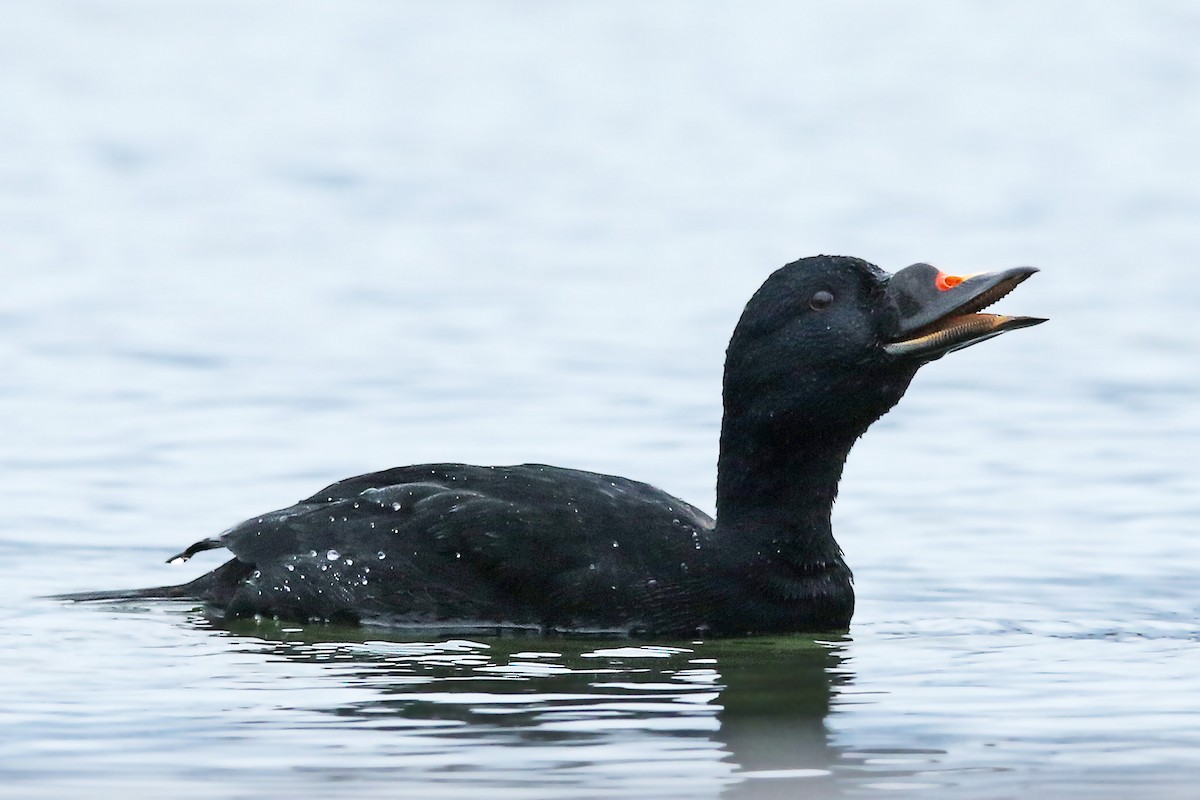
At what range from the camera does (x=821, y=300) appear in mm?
9820

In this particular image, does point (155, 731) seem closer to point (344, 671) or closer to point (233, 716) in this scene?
point (233, 716)

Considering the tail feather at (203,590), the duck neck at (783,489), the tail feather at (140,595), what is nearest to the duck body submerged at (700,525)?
the duck neck at (783,489)

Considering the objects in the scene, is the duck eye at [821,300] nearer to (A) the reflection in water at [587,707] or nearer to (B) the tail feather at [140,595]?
(A) the reflection in water at [587,707]

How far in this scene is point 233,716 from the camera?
328 inches

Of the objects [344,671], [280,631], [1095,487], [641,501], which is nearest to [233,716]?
[344,671]

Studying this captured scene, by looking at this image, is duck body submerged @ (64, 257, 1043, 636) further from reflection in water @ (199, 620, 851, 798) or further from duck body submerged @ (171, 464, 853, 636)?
reflection in water @ (199, 620, 851, 798)

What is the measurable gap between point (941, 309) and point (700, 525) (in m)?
1.31

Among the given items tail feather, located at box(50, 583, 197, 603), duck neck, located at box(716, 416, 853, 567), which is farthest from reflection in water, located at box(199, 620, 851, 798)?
duck neck, located at box(716, 416, 853, 567)

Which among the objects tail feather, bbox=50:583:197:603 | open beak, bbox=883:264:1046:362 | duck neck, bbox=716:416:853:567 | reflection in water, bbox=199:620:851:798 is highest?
open beak, bbox=883:264:1046:362

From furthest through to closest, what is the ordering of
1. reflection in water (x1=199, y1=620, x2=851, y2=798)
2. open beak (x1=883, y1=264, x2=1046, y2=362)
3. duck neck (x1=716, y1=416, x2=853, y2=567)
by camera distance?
duck neck (x1=716, y1=416, x2=853, y2=567)
open beak (x1=883, y1=264, x2=1046, y2=362)
reflection in water (x1=199, y1=620, x2=851, y2=798)

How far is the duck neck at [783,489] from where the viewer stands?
10.0m

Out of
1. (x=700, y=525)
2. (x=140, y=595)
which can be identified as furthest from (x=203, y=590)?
(x=700, y=525)

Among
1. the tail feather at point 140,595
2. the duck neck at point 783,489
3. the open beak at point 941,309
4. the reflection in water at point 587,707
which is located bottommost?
the reflection in water at point 587,707

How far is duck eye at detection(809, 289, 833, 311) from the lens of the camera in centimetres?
981
